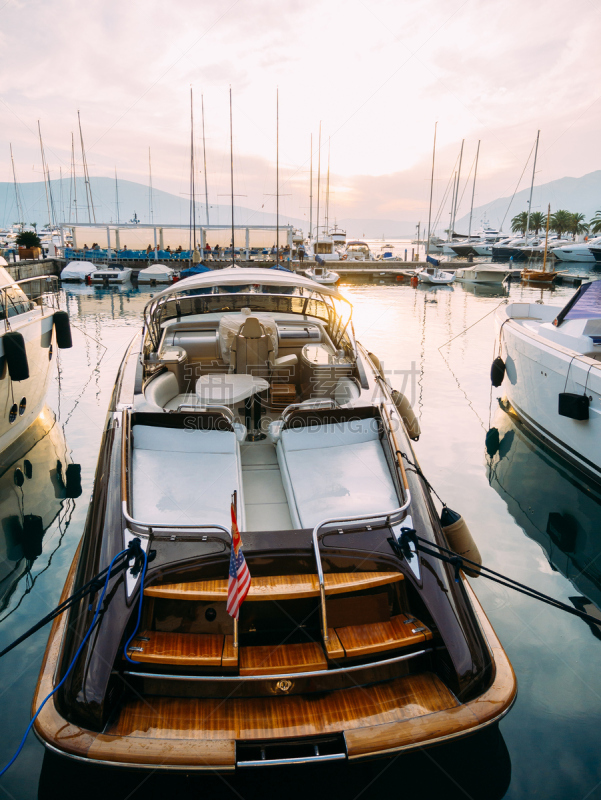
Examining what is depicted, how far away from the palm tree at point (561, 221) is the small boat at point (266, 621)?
77.4 meters

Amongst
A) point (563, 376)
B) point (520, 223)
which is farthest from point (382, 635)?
point (520, 223)

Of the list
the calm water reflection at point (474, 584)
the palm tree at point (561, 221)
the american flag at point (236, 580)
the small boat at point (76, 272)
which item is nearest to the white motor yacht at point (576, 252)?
the palm tree at point (561, 221)

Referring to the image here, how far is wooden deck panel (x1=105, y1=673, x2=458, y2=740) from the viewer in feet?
7.34

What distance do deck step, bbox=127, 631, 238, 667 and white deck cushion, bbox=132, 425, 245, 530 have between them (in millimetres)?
610

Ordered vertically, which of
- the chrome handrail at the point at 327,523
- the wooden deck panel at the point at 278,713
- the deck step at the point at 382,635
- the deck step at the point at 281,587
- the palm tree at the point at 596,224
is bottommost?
the wooden deck panel at the point at 278,713

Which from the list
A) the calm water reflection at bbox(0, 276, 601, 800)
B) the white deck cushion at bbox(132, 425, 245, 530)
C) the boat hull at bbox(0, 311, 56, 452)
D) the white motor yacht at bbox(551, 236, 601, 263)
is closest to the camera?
the calm water reflection at bbox(0, 276, 601, 800)

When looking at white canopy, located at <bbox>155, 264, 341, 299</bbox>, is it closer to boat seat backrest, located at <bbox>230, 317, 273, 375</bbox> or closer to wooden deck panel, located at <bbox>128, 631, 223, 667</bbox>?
boat seat backrest, located at <bbox>230, 317, 273, 375</bbox>

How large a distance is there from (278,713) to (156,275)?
1204 inches

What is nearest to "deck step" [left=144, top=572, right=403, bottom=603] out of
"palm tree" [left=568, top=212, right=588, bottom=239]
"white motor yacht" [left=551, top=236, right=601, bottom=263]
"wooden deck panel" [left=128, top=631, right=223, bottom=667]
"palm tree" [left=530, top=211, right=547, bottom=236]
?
"wooden deck panel" [left=128, top=631, right=223, bottom=667]

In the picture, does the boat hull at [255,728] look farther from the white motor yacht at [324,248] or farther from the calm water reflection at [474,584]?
the white motor yacht at [324,248]

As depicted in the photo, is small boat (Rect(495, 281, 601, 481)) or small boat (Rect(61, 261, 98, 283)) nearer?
small boat (Rect(495, 281, 601, 481))

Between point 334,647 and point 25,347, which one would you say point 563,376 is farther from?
point 25,347

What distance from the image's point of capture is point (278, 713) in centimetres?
235

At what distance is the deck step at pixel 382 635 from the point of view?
8.24 ft
